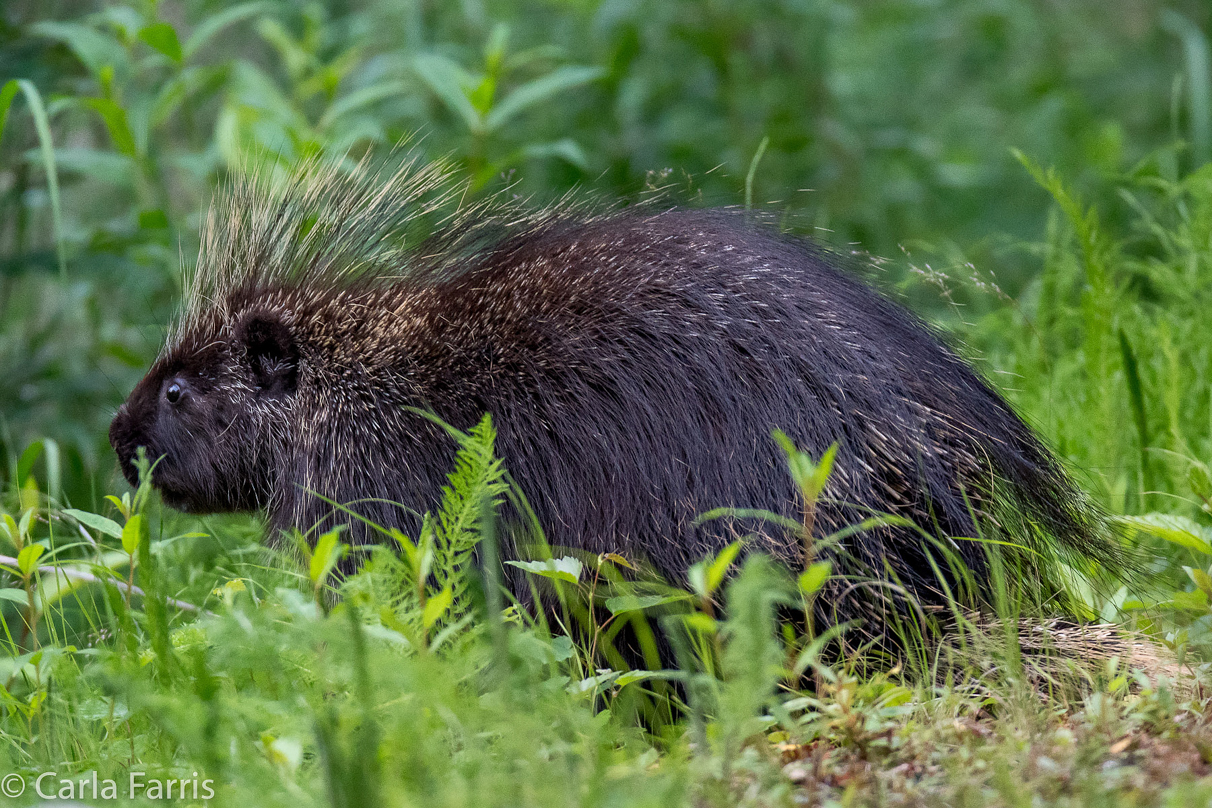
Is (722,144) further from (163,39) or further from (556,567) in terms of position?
(556,567)

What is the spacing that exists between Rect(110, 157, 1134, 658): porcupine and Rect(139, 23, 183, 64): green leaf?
1.22 meters

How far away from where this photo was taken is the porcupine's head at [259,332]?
3004 millimetres

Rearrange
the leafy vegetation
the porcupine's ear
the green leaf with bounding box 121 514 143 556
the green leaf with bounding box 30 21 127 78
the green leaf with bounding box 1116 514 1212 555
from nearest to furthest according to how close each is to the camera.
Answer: the leafy vegetation, the green leaf with bounding box 121 514 143 556, the green leaf with bounding box 1116 514 1212 555, the porcupine's ear, the green leaf with bounding box 30 21 127 78

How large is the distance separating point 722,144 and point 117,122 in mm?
2764

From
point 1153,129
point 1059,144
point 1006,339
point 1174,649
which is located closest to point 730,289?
point 1174,649

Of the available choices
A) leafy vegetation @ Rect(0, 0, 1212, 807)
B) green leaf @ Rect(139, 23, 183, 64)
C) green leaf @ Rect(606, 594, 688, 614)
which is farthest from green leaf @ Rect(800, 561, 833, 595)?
green leaf @ Rect(139, 23, 183, 64)

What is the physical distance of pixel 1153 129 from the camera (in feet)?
22.9

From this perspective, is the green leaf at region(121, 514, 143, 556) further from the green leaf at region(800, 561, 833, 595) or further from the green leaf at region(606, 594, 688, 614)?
the green leaf at region(800, 561, 833, 595)

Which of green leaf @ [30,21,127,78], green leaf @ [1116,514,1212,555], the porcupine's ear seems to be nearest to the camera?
green leaf @ [1116,514,1212,555]

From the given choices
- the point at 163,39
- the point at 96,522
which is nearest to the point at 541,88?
the point at 163,39

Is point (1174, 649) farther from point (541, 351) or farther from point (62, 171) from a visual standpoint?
point (62, 171)

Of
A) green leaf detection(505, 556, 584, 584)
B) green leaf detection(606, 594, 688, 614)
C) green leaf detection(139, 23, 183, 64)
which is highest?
green leaf detection(139, 23, 183, 64)

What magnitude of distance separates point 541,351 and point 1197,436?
6.72ft

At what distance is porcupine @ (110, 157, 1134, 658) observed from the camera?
2365 millimetres
